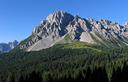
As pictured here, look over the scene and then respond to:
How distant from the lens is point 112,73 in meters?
145

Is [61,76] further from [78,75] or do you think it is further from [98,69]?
[98,69]

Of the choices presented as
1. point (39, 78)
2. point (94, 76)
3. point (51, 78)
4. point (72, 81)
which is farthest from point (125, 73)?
point (39, 78)

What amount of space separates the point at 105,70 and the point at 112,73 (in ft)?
24.3

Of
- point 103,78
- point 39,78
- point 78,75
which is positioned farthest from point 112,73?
point 39,78

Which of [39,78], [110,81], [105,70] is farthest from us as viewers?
[105,70]

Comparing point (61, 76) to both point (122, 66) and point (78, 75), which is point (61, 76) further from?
point (122, 66)

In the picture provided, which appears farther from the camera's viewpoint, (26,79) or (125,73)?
(125,73)

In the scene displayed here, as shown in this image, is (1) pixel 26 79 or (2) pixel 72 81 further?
(2) pixel 72 81

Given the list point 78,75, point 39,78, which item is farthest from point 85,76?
point 39,78

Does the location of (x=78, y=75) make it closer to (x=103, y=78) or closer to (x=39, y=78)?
(x=103, y=78)

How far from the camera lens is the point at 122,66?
152000mm

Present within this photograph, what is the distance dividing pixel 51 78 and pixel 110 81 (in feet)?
88.1

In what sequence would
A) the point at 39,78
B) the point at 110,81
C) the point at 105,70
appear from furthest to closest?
the point at 105,70, the point at 110,81, the point at 39,78

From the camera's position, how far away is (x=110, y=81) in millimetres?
139250
